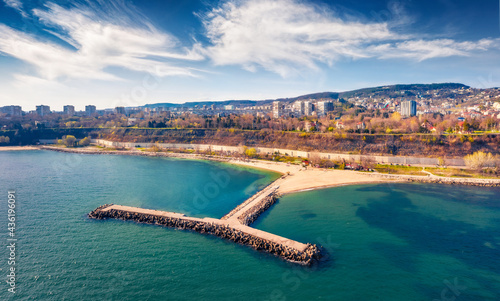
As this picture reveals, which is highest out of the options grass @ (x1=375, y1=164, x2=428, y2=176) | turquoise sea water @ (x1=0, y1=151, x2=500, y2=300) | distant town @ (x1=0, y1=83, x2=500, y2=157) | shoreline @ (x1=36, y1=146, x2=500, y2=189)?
distant town @ (x1=0, y1=83, x2=500, y2=157)

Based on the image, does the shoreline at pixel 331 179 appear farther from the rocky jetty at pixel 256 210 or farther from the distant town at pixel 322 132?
the distant town at pixel 322 132

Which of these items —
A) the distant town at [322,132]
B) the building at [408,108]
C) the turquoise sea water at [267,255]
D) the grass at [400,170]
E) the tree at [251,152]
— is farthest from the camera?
the building at [408,108]

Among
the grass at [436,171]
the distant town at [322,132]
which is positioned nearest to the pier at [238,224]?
the grass at [436,171]

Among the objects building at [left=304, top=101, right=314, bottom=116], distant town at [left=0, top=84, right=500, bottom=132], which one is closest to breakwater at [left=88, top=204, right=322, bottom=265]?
distant town at [left=0, top=84, right=500, bottom=132]

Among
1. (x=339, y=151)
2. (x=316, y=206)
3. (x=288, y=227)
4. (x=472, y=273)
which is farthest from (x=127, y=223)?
(x=339, y=151)

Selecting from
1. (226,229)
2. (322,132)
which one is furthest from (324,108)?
(226,229)

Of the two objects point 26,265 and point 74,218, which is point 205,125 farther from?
point 26,265

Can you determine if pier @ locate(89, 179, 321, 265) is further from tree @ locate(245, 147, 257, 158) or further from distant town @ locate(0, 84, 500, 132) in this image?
distant town @ locate(0, 84, 500, 132)
